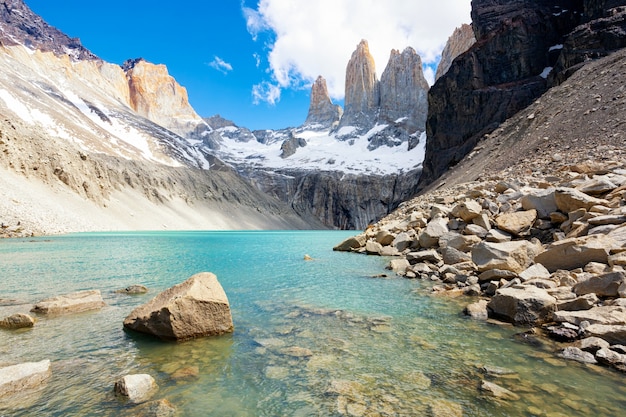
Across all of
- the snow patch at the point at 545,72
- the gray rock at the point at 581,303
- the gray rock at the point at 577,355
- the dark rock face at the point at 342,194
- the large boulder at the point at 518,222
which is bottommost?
the gray rock at the point at 577,355

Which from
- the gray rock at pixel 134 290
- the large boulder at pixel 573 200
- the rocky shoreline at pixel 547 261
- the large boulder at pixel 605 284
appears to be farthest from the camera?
the large boulder at pixel 573 200

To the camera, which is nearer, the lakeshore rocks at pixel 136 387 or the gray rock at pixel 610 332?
the lakeshore rocks at pixel 136 387

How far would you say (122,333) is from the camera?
28.8 ft

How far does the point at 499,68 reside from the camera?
74.8 metres

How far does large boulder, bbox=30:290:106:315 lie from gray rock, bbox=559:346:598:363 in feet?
40.9

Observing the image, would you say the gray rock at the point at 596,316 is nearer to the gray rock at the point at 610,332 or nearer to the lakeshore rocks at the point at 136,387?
the gray rock at the point at 610,332

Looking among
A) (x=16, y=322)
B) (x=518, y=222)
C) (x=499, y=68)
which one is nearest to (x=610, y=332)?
(x=518, y=222)

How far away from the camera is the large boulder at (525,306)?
350 inches

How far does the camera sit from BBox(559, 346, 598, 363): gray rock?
22.4 feet

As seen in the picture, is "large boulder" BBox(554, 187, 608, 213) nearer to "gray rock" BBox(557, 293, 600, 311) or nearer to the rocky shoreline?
the rocky shoreline

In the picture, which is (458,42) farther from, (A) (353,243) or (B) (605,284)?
(B) (605,284)

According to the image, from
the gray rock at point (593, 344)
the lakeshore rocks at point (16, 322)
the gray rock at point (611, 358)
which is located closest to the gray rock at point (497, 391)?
the gray rock at point (611, 358)

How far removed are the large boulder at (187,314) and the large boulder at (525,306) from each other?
7223mm

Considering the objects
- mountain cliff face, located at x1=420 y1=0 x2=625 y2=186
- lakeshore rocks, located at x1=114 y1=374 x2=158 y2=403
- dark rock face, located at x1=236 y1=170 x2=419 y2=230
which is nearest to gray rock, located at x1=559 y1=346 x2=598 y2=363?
lakeshore rocks, located at x1=114 y1=374 x2=158 y2=403
